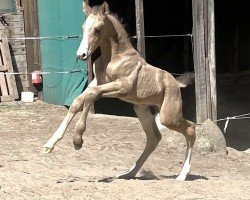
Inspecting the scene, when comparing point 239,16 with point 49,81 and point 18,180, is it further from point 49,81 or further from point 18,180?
point 18,180

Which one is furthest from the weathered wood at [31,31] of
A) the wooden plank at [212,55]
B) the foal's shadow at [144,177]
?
the foal's shadow at [144,177]

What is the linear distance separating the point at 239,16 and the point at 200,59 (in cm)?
691

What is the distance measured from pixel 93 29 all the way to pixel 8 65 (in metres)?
7.27

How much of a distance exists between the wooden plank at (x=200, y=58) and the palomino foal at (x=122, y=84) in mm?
3541

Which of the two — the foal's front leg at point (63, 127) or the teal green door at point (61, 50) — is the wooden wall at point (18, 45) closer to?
the teal green door at point (61, 50)

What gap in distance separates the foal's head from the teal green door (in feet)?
17.8

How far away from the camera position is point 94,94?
19.6 feet

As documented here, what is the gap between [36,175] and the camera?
6.64m

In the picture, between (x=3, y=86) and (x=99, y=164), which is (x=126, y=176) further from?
(x=3, y=86)

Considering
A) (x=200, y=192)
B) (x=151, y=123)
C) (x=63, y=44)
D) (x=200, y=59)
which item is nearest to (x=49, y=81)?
(x=63, y=44)

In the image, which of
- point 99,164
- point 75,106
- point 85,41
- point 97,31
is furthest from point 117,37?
point 99,164

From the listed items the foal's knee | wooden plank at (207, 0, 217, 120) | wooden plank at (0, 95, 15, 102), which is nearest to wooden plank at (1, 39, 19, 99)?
wooden plank at (0, 95, 15, 102)

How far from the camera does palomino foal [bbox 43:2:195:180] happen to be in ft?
19.5

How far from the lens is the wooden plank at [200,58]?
1055 centimetres
